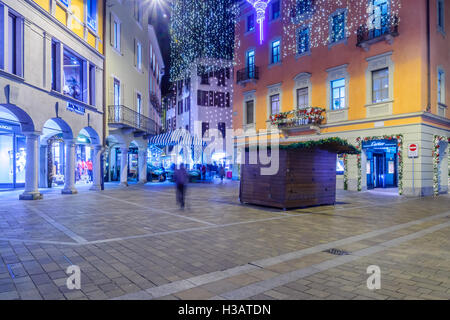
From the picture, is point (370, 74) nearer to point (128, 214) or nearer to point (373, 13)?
point (373, 13)

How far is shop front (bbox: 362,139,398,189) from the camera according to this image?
823 inches

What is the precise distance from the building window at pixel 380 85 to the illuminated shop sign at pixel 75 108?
16.6 m

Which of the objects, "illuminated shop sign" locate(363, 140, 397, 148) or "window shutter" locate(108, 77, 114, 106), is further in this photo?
"window shutter" locate(108, 77, 114, 106)

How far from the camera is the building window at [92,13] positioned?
17.1 metres

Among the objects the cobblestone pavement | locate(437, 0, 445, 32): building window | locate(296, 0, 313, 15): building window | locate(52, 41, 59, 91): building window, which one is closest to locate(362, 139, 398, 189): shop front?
locate(437, 0, 445, 32): building window

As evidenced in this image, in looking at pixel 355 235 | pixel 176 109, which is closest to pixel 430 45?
pixel 355 235

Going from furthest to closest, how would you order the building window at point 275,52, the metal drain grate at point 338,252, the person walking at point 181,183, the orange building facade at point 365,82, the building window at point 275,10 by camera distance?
the building window at point 275,10, the building window at point 275,52, the orange building facade at point 365,82, the person walking at point 181,183, the metal drain grate at point 338,252

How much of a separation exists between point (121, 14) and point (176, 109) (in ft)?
89.3

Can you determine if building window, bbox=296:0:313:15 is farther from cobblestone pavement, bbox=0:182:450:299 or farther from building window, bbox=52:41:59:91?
cobblestone pavement, bbox=0:182:450:299

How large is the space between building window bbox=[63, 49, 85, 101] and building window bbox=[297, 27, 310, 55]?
14587 millimetres

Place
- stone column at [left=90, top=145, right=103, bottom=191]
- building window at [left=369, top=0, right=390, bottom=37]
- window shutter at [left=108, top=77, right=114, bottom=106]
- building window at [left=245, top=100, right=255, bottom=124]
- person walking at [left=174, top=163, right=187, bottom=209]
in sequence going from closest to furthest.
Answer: person walking at [left=174, top=163, right=187, bottom=209] → building window at [left=369, top=0, right=390, bottom=37] → stone column at [left=90, top=145, right=103, bottom=191] → window shutter at [left=108, top=77, right=114, bottom=106] → building window at [left=245, top=100, right=255, bottom=124]

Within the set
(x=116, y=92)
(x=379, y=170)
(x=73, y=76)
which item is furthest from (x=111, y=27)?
(x=379, y=170)

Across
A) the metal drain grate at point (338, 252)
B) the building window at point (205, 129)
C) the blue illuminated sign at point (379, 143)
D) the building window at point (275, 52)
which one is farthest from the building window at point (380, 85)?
the building window at point (205, 129)

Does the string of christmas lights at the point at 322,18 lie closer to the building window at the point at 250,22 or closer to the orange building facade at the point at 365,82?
the orange building facade at the point at 365,82
